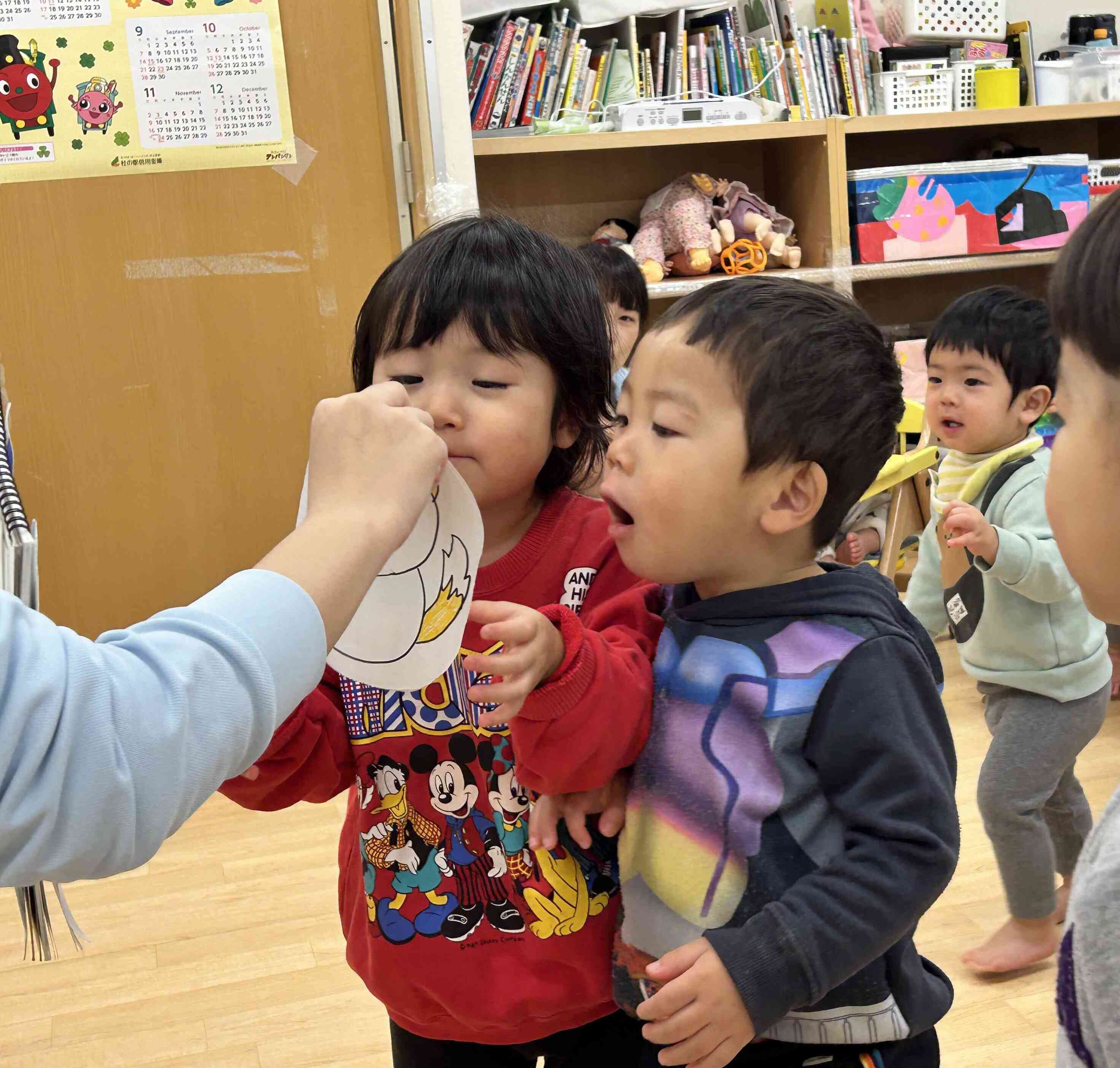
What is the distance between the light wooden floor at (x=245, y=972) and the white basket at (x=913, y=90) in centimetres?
212

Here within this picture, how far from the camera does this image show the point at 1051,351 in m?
1.75

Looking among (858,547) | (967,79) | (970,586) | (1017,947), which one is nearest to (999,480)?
(970,586)

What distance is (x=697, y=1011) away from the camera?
0.70 meters

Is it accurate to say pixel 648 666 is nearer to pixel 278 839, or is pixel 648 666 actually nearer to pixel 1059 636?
pixel 1059 636

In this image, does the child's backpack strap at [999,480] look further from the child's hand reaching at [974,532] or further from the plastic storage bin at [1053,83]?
the plastic storage bin at [1053,83]

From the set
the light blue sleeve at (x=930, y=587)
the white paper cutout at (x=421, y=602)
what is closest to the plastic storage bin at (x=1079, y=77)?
the light blue sleeve at (x=930, y=587)

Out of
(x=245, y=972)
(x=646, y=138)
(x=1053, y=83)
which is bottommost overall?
(x=245, y=972)

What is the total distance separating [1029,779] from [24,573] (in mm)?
1360

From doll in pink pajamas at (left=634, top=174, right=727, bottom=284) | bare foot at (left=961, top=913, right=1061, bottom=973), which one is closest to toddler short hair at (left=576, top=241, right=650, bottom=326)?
doll in pink pajamas at (left=634, top=174, right=727, bottom=284)

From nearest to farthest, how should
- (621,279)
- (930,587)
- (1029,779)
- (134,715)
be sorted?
(134,715) < (1029,779) < (930,587) < (621,279)

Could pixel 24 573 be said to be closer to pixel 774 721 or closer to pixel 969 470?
pixel 774 721

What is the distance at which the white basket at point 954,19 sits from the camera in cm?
362

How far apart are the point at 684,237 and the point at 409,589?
2840 millimetres

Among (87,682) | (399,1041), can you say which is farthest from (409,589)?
(399,1041)
